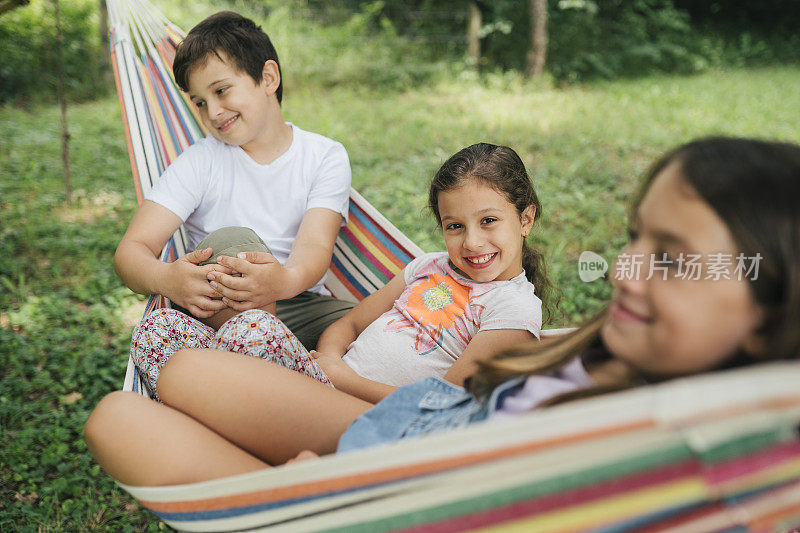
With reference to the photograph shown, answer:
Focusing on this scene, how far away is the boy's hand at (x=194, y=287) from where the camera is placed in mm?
1591

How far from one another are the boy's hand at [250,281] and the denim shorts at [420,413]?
57 centimetres

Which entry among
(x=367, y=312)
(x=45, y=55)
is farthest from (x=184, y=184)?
(x=45, y=55)

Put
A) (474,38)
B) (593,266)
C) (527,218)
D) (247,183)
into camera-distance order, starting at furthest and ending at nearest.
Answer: (474,38) → (593,266) → (247,183) → (527,218)

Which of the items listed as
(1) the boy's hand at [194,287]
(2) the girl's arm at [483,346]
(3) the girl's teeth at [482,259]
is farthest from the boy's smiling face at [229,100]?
(2) the girl's arm at [483,346]

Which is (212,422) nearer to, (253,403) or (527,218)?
(253,403)

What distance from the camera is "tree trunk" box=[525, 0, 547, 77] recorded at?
7.15 meters

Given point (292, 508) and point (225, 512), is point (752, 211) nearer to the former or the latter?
point (292, 508)

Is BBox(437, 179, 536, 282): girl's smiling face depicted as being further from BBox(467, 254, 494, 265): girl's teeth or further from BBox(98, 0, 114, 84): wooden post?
BBox(98, 0, 114, 84): wooden post

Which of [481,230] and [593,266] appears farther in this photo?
[593,266]

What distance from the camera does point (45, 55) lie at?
6.79 m

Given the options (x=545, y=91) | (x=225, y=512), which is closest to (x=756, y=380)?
(x=225, y=512)

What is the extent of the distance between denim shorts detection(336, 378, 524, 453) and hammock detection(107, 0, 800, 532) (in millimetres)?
206

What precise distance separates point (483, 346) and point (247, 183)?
0.92m

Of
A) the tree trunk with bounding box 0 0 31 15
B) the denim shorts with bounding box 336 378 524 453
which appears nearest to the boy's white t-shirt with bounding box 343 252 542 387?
the denim shorts with bounding box 336 378 524 453
